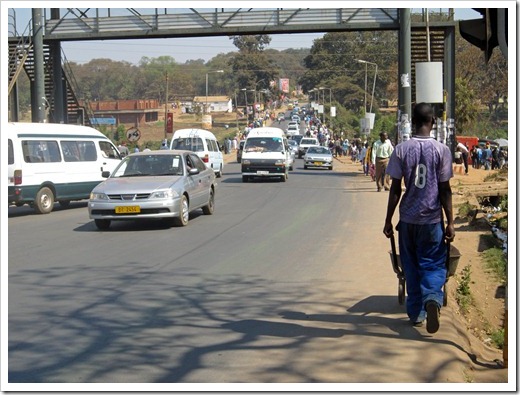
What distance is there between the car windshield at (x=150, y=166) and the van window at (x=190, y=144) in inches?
660

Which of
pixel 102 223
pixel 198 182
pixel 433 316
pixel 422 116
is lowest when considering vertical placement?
pixel 433 316

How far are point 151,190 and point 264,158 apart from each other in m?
16.7

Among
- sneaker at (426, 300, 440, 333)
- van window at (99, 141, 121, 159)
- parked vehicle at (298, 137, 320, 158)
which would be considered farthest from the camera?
parked vehicle at (298, 137, 320, 158)

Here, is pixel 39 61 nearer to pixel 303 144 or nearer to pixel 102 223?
pixel 102 223

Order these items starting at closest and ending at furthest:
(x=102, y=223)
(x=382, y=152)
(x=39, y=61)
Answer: (x=102, y=223) → (x=382, y=152) → (x=39, y=61)

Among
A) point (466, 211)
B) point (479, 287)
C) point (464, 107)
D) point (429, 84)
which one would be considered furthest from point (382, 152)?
point (464, 107)

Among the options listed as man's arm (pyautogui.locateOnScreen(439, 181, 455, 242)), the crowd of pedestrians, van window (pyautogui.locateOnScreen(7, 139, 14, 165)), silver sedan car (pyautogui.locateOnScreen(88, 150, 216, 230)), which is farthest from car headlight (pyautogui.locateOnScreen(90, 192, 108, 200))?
the crowd of pedestrians

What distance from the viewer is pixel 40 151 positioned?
20.9 meters

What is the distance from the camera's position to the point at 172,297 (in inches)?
356

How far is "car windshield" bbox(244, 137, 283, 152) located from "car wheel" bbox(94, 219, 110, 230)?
16.8m

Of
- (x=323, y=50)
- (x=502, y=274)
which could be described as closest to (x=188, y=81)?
(x=323, y=50)

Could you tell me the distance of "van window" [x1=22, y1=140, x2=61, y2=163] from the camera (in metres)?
20.5

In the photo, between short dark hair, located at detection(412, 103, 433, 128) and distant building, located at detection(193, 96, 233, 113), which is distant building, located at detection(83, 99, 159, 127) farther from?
short dark hair, located at detection(412, 103, 433, 128)

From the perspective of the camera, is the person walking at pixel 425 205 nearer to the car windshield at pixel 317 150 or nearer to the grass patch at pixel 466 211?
the grass patch at pixel 466 211
